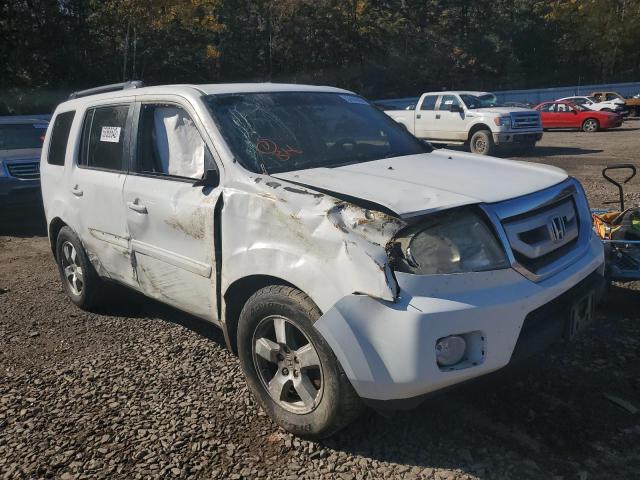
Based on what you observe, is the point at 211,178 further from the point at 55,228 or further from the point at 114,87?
the point at 55,228

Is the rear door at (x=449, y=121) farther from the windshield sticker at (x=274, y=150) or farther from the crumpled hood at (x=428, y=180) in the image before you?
the windshield sticker at (x=274, y=150)

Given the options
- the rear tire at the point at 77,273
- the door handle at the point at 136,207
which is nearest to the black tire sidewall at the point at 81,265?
the rear tire at the point at 77,273

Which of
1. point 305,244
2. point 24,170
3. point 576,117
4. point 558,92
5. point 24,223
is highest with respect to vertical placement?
point 558,92

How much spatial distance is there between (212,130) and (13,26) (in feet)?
84.6

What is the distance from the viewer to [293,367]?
9.78 ft

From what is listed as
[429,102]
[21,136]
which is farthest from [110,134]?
[429,102]

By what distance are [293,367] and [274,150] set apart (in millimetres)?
1244

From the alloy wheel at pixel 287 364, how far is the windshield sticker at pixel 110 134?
2000 millimetres

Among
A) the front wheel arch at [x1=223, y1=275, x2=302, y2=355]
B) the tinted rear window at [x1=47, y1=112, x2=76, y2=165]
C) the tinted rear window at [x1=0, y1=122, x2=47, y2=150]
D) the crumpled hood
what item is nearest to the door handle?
the front wheel arch at [x1=223, y1=275, x2=302, y2=355]

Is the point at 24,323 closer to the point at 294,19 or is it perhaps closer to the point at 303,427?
the point at 303,427

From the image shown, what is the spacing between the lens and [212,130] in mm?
3432

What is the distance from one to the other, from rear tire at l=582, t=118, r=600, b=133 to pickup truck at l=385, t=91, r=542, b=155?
8223 mm

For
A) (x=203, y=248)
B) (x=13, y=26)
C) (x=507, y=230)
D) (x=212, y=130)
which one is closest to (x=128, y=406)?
(x=203, y=248)

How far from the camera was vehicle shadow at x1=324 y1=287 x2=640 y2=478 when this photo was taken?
2.75 meters
